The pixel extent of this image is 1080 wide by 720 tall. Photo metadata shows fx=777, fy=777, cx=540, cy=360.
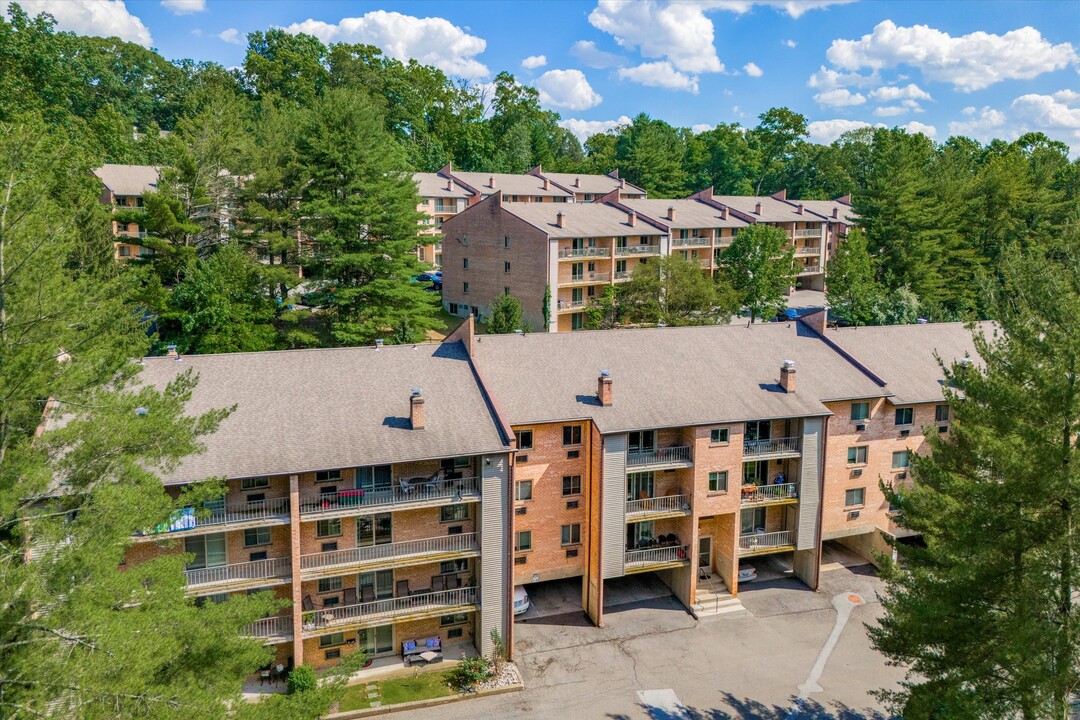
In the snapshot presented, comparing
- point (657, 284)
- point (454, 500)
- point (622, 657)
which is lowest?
point (622, 657)

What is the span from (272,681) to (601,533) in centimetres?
1382

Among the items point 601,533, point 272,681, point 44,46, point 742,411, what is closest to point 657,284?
point 742,411

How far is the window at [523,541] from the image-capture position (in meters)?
33.2

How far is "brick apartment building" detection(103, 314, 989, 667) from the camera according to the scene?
27.8 m

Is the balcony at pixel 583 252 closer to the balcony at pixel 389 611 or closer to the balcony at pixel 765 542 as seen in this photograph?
the balcony at pixel 765 542

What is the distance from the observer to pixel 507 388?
33219 millimetres

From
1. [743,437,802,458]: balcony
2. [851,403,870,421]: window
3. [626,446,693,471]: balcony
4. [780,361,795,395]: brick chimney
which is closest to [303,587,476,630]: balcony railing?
[626,446,693,471]: balcony

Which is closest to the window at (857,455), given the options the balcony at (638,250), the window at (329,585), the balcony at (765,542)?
the balcony at (765,542)

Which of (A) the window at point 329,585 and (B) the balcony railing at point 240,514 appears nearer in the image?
(B) the balcony railing at point 240,514

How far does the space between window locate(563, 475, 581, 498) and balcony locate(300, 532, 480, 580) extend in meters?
5.06

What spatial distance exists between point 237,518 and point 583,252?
44.8 meters

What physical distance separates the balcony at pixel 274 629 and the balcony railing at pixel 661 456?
49.1ft

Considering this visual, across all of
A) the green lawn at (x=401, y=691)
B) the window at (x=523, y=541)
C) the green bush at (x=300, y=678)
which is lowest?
the green lawn at (x=401, y=691)

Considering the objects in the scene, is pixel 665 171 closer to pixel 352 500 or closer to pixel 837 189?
pixel 837 189
